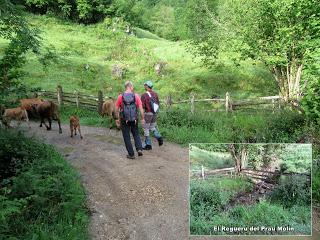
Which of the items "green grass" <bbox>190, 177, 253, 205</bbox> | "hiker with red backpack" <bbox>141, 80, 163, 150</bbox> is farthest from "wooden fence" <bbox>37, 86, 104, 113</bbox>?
"green grass" <bbox>190, 177, 253, 205</bbox>

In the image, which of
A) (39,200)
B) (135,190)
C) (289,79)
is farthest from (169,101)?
(39,200)

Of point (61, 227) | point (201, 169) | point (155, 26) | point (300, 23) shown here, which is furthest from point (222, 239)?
point (155, 26)

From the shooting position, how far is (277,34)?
17.0 m

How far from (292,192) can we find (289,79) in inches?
592

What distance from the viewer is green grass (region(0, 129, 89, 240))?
5895 mm

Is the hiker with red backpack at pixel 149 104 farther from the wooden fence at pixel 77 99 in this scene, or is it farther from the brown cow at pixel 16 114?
the wooden fence at pixel 77 99

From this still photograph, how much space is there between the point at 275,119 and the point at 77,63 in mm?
19560

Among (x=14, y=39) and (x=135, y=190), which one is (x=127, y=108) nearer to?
(x=135, y=190)

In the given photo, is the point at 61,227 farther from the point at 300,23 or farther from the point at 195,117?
the point at 300,23

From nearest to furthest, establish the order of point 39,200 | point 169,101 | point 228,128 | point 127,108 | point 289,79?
point 39,200
point 127,108
point 228,128
point 169,101
point 289,79

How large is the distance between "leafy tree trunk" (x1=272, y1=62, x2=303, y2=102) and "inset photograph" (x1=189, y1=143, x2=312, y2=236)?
513 inches

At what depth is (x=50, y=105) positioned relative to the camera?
47.0 ft

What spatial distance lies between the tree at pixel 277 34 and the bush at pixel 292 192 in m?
11.5

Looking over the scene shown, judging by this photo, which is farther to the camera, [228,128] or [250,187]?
[228,128]
